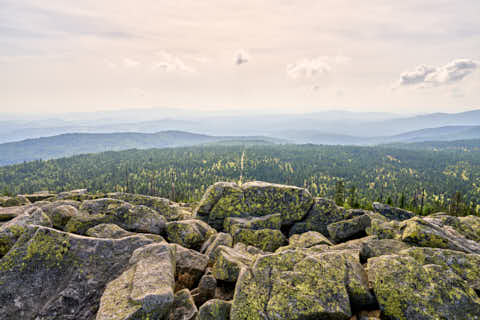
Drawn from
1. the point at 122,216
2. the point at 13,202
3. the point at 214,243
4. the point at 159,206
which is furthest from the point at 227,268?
the point at 13,202

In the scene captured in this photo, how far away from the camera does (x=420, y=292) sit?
37.0 ft

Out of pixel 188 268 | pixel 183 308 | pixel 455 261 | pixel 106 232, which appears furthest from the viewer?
pixel 106 232

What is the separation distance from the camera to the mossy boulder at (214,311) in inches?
428

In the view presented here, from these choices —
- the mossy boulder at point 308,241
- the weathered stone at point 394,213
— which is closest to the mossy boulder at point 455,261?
the mossy boulder at point 308,241

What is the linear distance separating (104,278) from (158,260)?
2.89 m

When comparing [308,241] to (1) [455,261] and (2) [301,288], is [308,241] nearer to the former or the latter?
(2) [301,288]

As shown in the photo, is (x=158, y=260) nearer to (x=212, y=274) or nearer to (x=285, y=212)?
(x=212, y=274)

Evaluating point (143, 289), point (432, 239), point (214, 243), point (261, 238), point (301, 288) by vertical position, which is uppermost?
point (432, 239)

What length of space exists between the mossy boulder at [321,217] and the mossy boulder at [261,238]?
156 inches

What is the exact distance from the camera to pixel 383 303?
37.1 ft

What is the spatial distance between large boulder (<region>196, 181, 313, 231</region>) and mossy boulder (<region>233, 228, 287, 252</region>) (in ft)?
12.5

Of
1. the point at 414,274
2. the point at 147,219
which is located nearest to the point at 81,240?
the point at 147,219

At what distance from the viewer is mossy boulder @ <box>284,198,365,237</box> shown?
2509 centimetres

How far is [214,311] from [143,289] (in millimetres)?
3497
